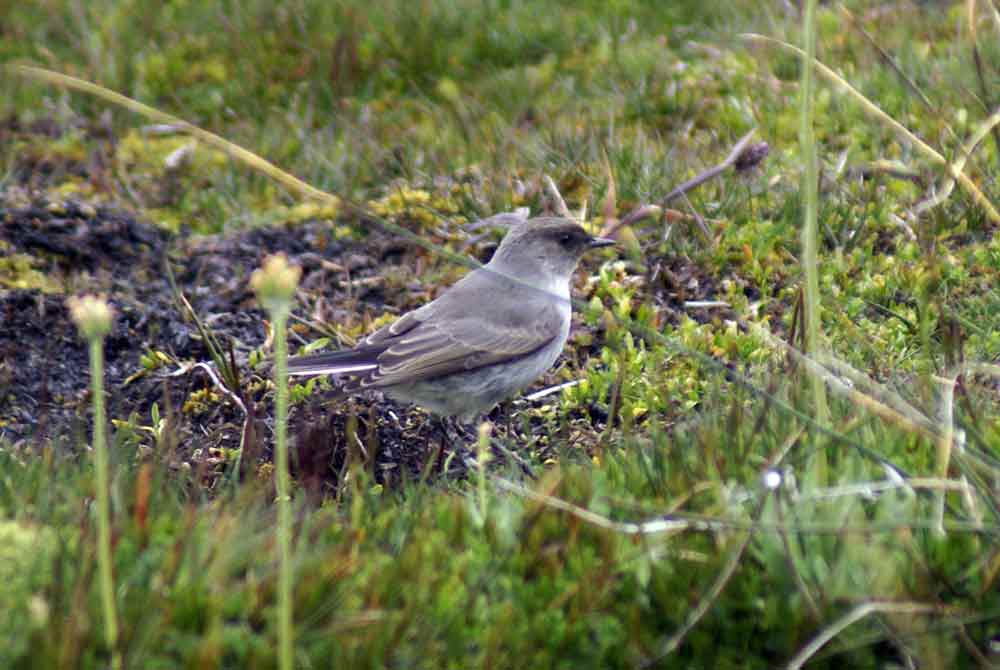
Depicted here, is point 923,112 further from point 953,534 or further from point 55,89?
point 55,89

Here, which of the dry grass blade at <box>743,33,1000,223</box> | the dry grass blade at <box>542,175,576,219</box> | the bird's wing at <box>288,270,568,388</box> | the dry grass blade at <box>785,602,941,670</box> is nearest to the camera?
the dry grass blade at <box>785,602,941,670</box>

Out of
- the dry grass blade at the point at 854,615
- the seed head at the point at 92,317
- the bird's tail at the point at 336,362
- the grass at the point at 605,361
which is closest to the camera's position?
the seed head at the point at 92,317

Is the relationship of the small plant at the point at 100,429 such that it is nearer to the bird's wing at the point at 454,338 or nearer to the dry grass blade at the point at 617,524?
the dry grass blade at the point at 617,524

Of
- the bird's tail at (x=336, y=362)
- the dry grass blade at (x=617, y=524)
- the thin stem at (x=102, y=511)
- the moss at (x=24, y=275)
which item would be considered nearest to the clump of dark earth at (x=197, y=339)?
the moss at (x=24, y=275)

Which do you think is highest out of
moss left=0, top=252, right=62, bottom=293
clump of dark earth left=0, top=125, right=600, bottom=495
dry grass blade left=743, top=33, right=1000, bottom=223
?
dry grass blade left=743, top=33, right=1000, bottom=223

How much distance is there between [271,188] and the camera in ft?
26.4

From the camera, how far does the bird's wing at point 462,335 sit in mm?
5637

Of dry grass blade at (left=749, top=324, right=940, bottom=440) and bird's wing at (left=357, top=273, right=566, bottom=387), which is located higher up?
dry grass blade at (left=749, top=324, right=940, bottom=440)

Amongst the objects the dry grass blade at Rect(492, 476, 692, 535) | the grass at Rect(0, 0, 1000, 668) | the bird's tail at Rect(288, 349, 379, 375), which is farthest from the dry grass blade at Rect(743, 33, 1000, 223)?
the bird's tail at Rect(288, 349, 379, 375)

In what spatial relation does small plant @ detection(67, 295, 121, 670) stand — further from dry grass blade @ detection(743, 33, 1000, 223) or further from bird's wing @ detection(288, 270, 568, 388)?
bird's wing @ detection(288, 270, 568, 388)

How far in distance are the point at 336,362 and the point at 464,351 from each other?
1.93 ft

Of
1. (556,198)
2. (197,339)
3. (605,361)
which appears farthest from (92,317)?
(556,198)

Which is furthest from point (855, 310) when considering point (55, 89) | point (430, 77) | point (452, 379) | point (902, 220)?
point (55, 89)

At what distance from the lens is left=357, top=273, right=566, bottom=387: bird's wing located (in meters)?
5.64
